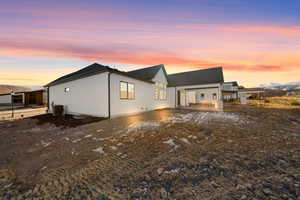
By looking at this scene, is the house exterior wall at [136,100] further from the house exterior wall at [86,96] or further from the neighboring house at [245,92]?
the neighboring house at [245,92]

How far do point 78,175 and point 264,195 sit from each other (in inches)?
129

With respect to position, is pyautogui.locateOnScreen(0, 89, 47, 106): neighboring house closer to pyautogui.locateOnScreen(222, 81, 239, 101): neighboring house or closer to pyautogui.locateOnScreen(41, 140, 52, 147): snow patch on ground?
pyautogui.locateOnScreen(41, 140, 52, 147): snow patch on ground

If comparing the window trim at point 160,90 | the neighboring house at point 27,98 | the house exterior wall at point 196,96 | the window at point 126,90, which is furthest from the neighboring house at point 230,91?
the neighboring house at point 27,98

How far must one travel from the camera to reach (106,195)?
6.30 ft

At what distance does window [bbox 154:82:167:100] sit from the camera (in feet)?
44.9

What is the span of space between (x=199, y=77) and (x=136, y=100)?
31.2 ft

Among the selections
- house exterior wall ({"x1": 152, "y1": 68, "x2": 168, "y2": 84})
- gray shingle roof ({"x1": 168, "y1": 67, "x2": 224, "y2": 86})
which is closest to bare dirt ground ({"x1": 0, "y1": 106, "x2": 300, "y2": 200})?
house exterior wall ({"x1": 152, "y1": 68, "x2": 168, "y2": 84})

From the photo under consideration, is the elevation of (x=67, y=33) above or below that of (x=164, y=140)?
above

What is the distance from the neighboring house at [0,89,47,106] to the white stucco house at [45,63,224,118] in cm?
1408

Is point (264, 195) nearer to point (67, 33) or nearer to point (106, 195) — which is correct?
point (106, 195)

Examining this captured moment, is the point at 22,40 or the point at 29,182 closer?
the point at 29,182

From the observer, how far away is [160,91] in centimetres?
1455

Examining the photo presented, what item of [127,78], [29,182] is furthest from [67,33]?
[29,182]

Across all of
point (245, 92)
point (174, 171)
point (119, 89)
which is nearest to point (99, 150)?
point (174, 171)
